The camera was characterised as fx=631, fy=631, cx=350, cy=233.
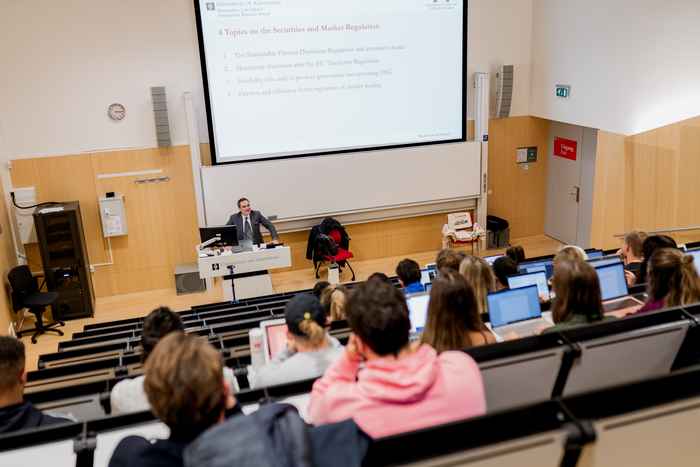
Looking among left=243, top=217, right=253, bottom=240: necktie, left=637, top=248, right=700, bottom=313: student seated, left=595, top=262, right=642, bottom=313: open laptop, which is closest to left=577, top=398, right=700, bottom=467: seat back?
left=637, top=248, right=700, bottom=313: student seated

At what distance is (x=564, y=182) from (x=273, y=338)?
328 inches

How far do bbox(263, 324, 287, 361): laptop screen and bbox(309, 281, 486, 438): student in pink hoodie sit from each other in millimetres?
1637

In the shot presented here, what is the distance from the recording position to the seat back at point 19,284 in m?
8.01

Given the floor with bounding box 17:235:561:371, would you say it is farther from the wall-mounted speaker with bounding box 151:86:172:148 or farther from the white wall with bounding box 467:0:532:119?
the white wall with bounding box 467:0:532:119

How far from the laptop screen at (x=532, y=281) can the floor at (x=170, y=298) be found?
4735 mm

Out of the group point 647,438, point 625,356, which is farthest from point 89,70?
point 647,438

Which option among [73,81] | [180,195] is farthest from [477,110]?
[73,81]

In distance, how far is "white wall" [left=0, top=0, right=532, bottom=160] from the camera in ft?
27.9

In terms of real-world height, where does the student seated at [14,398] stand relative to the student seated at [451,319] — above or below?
below

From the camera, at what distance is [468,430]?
1629 millimetres

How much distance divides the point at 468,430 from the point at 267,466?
524mm

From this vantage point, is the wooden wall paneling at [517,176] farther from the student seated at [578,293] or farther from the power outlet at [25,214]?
the student seated at [578,293]

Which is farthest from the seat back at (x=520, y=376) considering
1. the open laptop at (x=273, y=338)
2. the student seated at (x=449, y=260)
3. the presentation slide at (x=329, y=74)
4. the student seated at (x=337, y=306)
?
the presentation slide at (x=329, y=74)

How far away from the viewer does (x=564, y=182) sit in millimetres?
10781
